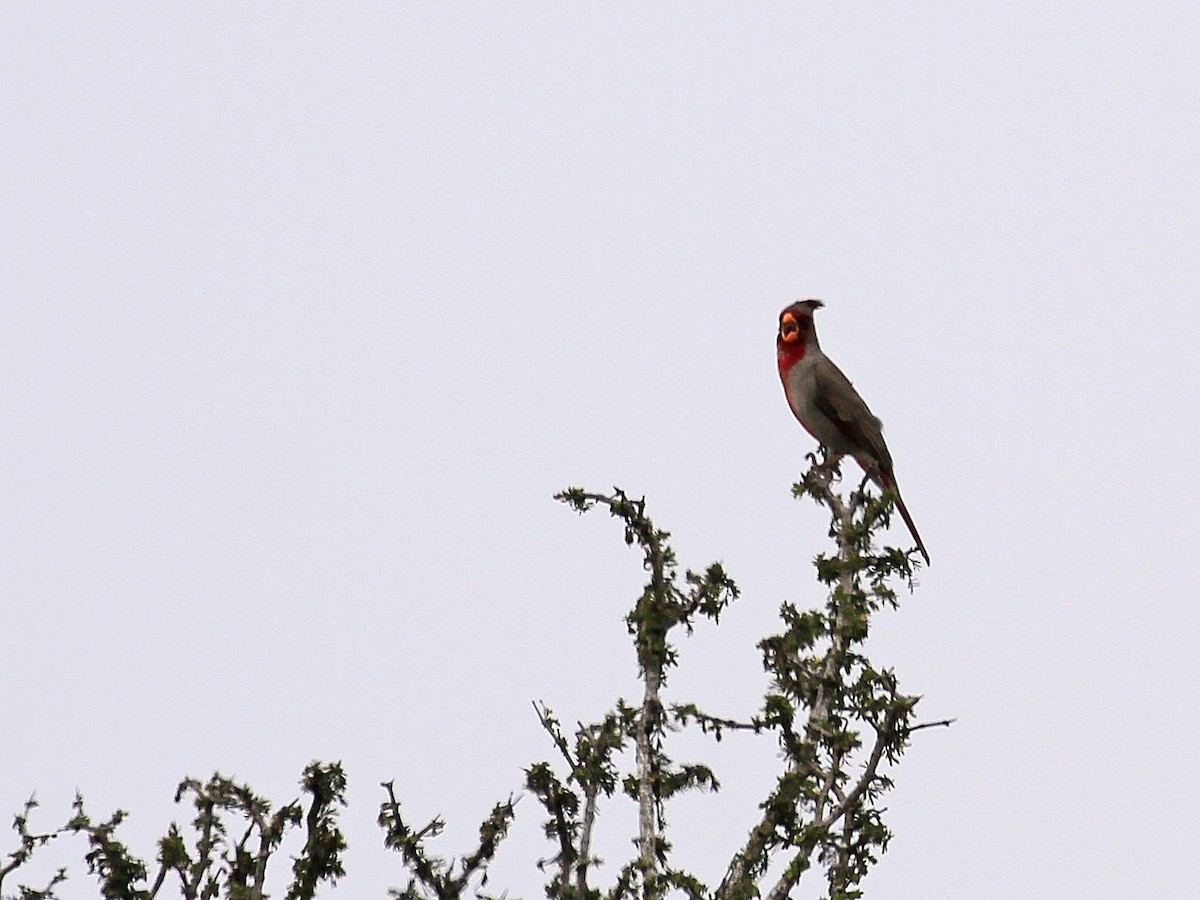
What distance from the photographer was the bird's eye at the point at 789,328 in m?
9.07

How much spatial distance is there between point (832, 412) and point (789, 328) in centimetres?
71

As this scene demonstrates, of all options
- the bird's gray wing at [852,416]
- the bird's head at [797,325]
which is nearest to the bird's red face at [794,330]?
the bird's head at [797,325]

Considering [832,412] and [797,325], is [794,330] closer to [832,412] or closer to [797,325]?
[797,325]

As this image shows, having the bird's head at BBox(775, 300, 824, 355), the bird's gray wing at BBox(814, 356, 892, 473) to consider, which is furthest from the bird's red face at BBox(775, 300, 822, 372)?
the bird's gray wing at BBox(814, 356, 892, 473)

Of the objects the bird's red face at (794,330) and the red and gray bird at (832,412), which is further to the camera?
the bird's red face at (794,330)

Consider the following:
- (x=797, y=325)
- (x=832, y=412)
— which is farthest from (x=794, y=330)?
(x=832, y=412)

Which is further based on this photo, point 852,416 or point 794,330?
point 794,330

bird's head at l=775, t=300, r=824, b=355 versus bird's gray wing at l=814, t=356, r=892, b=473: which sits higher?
bird's head at l=775, t=300, r=824, b=355

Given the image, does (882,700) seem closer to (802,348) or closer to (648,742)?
(648,742)

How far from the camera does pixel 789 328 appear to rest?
9.09 meters

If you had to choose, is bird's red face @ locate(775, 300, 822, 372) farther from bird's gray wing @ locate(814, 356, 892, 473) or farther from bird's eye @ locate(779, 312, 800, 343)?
bird's gray wing @ locate(814, 356, 892, 473)

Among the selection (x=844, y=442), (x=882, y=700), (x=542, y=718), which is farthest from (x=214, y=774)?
(x=844, y=442)

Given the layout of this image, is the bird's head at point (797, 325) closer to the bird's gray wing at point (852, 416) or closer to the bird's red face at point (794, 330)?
the bird's red face at point (794, 330)

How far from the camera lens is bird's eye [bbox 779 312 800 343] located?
29.8 feet
